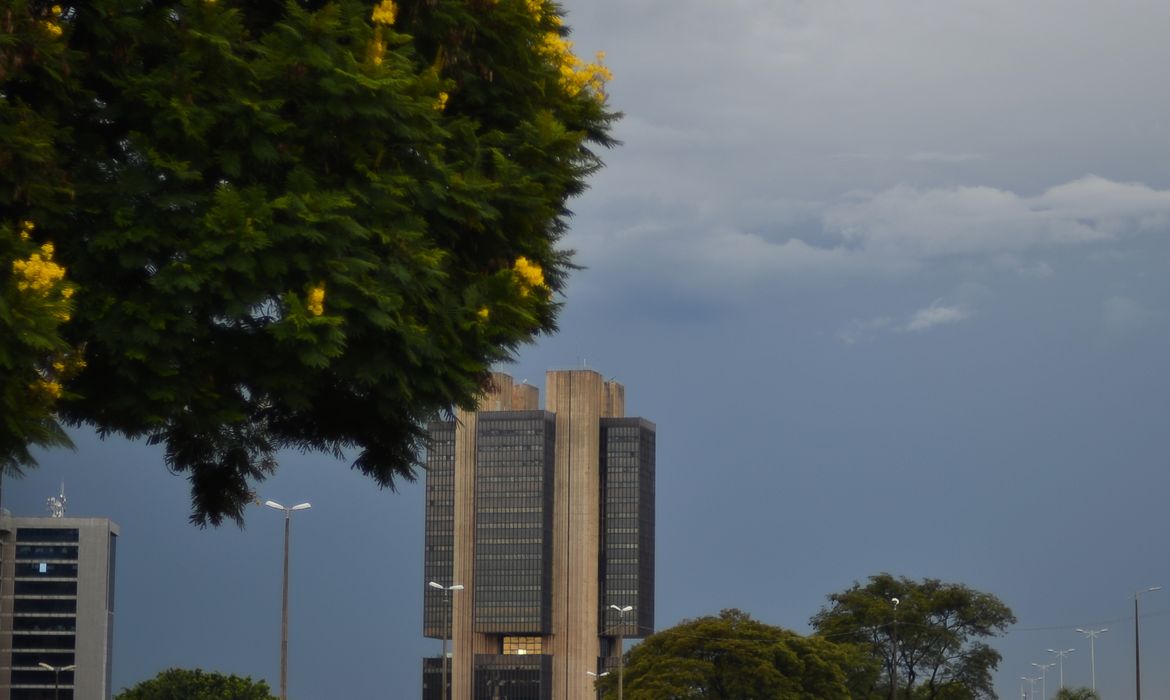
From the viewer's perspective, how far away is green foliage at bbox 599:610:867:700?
3105 inches

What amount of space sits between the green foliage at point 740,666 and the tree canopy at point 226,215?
70.0 metres

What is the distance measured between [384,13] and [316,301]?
187 cm

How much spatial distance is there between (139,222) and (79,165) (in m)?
0.59

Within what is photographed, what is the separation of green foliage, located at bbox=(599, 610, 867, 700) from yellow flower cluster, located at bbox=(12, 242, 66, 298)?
71592 millimetres

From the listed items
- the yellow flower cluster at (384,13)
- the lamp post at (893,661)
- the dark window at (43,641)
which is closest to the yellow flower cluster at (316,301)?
the yellow flower cluster at (384,13)

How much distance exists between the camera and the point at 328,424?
12234 millimetres

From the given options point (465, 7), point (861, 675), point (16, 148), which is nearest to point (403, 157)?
point (465, 7)

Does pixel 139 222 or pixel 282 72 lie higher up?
pixel 282 72

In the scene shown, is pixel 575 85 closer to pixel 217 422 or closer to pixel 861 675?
pixel 217 422

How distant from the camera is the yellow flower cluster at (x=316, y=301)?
941 centimetres

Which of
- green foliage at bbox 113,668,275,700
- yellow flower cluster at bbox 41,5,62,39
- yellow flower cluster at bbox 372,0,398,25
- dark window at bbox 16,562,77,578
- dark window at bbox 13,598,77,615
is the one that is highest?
dark window at bbox 16,562,77,578

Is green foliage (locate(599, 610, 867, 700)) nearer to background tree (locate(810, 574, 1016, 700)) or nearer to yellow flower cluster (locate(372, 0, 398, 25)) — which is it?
background tree (locate(810, 574, 1016, 700))

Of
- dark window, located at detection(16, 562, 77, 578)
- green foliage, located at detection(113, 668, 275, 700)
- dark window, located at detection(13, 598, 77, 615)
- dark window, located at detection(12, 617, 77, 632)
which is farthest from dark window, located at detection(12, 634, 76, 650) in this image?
green foliage, located at detection(113, 668, 275, 700)

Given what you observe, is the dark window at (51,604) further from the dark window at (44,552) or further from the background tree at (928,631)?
the background tree at (928,631)
